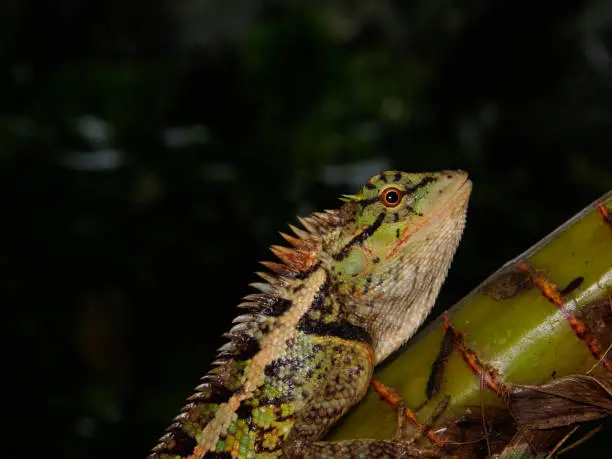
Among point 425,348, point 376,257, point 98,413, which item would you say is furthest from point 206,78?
point 425,348

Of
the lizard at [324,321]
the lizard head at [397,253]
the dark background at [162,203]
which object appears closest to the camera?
the lizard at [324,321]

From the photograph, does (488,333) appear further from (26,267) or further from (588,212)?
(26,267)

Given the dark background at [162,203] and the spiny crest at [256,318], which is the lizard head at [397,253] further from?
the dark background at [162,203]

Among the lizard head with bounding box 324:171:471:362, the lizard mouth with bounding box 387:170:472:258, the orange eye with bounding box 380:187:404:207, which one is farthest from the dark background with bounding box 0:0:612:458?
the orange eye with bounding box 380:187:404:207

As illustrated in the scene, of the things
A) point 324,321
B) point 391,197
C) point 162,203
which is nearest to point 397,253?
point 391,197

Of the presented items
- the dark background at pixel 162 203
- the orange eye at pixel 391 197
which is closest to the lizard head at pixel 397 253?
the orange eye at pixel 391 197

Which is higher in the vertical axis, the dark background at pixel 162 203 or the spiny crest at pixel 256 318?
the dark background at pixel 162 203

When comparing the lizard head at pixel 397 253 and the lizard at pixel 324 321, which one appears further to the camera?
the lizard head at pixel 397 253

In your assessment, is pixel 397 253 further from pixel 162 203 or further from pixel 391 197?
pixel 162 203
